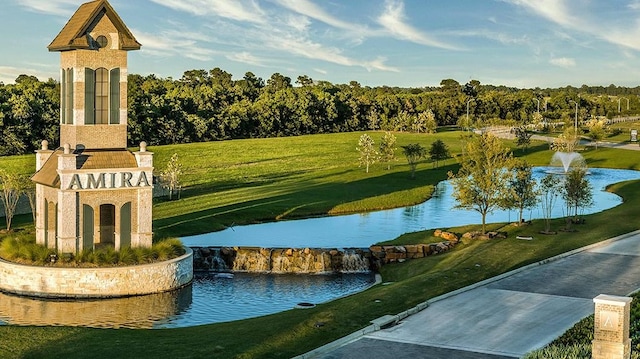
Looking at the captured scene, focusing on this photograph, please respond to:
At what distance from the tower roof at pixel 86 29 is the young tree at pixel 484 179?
64.5 feet

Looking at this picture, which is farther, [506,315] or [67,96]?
[67,96]

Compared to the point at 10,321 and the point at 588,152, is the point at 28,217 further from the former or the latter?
the point at 588,152

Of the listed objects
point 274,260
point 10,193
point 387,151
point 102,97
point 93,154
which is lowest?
point 274,260

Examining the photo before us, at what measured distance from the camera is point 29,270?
107 ft

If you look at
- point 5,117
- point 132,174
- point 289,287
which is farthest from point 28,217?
point 5,117

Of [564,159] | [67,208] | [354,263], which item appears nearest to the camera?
[67,208]

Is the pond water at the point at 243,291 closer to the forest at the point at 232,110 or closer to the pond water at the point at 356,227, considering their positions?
the pond water at the point at 356,227

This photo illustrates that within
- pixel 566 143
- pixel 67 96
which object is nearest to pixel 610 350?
pixel 67 96

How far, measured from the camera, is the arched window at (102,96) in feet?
117

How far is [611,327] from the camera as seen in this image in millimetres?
19062

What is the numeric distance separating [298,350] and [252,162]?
225 feet

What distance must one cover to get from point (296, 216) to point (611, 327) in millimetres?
37192

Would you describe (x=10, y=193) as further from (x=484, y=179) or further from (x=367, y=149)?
(x=367, y=149)

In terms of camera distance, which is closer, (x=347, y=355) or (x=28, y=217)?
(x=347, y=355)
